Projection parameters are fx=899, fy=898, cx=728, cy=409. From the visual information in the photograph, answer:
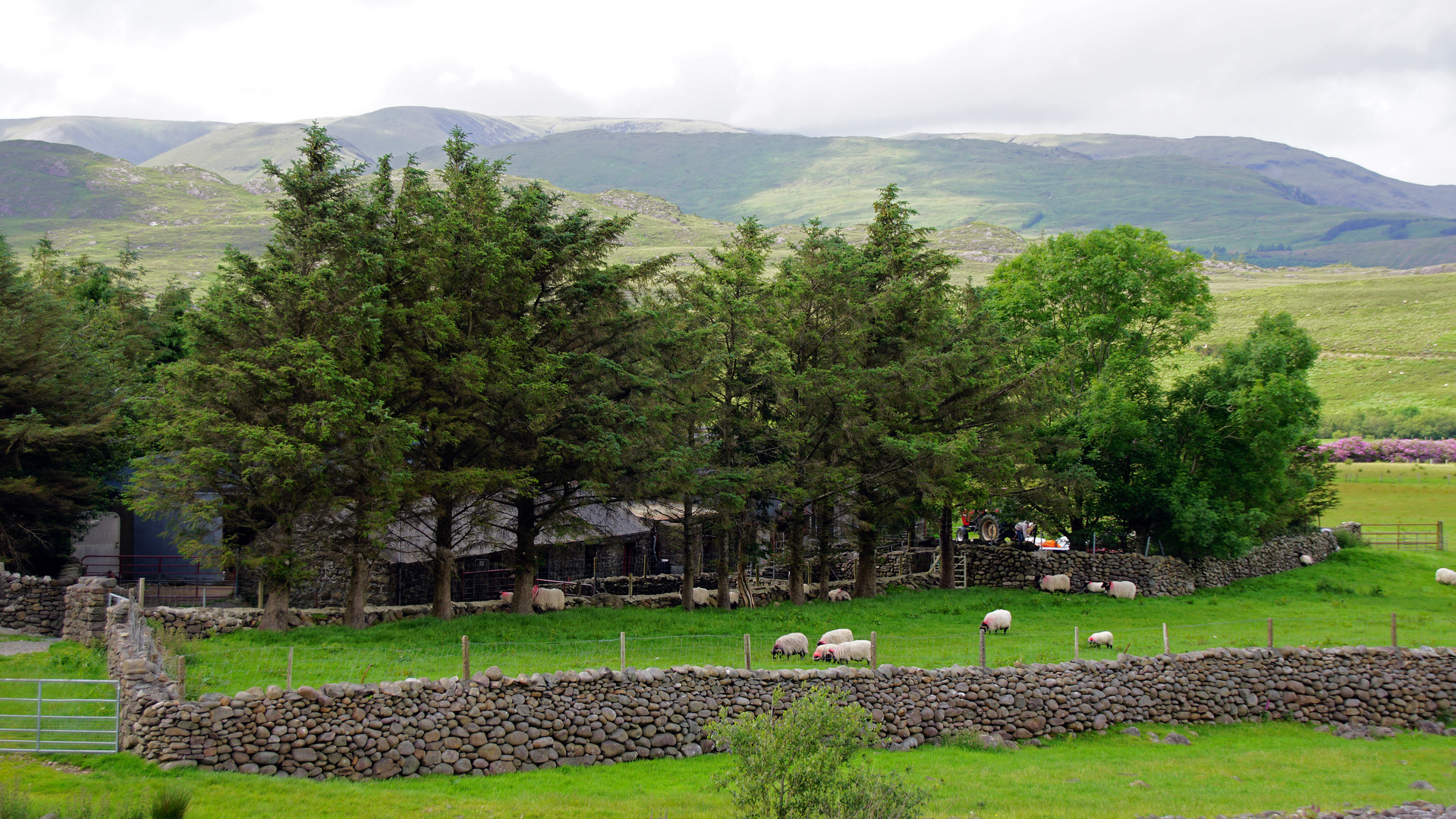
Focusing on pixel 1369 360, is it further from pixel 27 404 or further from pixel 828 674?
pixel 27 404

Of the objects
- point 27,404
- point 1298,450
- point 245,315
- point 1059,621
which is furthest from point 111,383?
point 1298,450

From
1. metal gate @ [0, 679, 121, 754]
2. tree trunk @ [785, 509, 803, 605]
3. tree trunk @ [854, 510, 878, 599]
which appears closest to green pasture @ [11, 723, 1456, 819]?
metal gate @ [0, 679, 121, 754]

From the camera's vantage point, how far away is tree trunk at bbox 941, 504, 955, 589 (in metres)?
31.8

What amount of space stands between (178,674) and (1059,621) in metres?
21.8

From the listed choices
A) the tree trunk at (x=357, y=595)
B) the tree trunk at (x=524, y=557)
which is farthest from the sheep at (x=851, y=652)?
the tree trunk at (x=357, y=595)

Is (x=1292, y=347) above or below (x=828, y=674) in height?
above

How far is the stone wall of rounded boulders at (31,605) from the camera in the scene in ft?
67.5

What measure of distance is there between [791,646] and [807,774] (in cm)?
1074

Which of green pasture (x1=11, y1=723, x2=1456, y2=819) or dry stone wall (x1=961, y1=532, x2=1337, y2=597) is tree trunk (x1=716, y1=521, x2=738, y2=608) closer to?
green pasture (x1=11, y1=723, x2=1456, y2=819)

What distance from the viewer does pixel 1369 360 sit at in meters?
108

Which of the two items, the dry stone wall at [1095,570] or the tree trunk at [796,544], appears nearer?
the tree trunk at [796,544]

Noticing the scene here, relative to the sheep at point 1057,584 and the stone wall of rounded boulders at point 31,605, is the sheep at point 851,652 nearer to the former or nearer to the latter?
the sheep at point 1057,584

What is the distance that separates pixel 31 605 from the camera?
20656mm

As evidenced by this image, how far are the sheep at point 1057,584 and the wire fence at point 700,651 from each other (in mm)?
5427
